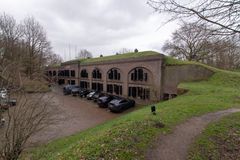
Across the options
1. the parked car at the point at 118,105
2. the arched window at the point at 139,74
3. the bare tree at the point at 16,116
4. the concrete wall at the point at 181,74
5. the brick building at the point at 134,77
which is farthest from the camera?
the arched window at the point at 139,74

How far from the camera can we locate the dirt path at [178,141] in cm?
627

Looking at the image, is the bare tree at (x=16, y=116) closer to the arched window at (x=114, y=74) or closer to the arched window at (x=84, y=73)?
the arched window at (x=114, y=74)

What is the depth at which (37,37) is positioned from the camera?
1971 inches

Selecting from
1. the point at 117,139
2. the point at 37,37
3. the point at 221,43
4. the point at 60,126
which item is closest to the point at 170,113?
the point at 117,139

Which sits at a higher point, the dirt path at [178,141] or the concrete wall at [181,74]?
the concrete wall at [181,74]

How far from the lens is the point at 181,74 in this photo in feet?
73.2

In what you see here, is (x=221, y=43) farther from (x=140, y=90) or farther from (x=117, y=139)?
(x=140, y=90)

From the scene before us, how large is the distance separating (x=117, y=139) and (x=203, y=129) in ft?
13.3

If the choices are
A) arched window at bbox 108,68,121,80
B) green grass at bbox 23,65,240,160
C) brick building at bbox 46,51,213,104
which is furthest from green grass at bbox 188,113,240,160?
arched window at bbox 108,68,121,80

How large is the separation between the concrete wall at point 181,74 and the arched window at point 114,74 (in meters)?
8.63

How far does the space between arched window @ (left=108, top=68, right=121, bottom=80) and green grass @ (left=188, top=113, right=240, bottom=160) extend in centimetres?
2099

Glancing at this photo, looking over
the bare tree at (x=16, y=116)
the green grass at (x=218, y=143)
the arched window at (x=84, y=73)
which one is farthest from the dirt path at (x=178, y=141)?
the arched window at (x=84, y=73)

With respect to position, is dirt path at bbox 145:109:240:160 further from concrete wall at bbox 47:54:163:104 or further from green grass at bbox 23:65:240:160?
concrete wall at bbox 47:54:163:104

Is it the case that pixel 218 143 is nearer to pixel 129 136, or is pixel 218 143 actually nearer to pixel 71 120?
pixel 129 136
